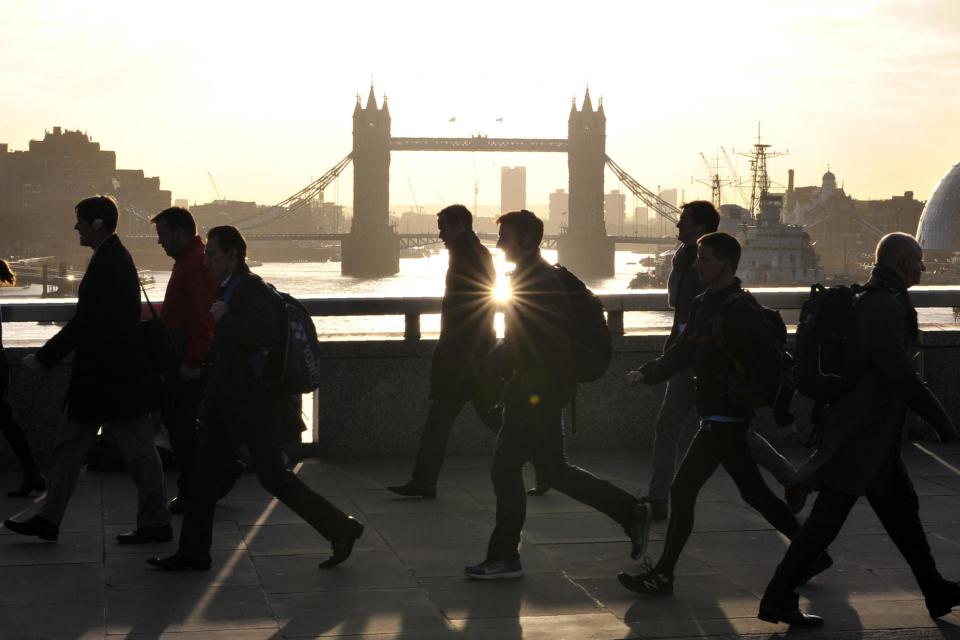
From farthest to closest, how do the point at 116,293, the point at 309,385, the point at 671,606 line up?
the point at 116,293 → the point at 309,385 → the point at 671,606

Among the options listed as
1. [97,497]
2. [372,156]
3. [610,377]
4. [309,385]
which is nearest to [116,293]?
[309,385]

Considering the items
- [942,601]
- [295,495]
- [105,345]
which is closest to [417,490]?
[295,495]

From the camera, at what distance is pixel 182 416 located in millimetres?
6973

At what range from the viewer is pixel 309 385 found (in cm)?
576

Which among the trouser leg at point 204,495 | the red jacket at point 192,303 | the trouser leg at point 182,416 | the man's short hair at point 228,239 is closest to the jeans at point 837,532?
the trouser leg at point 204,495

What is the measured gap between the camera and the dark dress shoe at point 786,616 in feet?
16.5

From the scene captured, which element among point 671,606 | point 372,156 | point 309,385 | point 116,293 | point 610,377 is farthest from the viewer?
point 372,156

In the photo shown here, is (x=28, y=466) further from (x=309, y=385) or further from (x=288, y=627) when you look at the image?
(x=288, y=627)

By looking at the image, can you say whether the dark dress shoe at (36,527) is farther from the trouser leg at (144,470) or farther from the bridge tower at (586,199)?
the bridge tower at (586,199)

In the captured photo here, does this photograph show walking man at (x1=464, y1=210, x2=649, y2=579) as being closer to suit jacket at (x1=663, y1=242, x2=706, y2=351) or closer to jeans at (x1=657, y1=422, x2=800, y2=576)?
jeans at (x1=657, y1=422, x2=800, y2=576)

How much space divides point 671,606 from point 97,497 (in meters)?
3.15

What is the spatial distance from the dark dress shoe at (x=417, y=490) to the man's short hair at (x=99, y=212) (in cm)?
192

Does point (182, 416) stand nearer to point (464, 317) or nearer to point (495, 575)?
point (464, 317)

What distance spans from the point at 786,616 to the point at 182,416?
3032 millimetres
